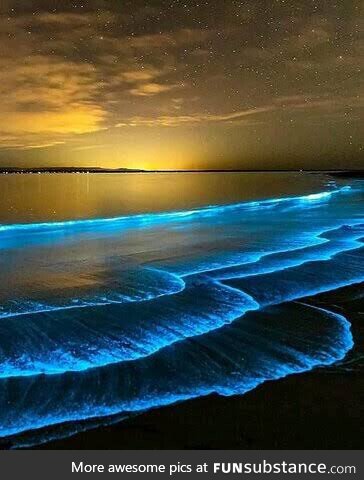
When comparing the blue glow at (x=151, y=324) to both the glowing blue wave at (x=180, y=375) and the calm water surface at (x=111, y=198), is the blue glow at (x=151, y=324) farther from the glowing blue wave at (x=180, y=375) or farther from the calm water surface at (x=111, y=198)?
the calm water surface at (x=111, y=198)

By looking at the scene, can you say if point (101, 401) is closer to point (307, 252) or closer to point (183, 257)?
point (183, 257)

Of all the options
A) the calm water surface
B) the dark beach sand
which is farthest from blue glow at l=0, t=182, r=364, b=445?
the calm water surface

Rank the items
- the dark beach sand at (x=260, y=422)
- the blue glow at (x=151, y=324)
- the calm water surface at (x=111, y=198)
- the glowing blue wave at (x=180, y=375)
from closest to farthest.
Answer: the dark beach sand at (x=260, y=422) < the glowing blue wave at (x=180, y=375) < the blue glow at (x=151, y=324) < the calm water surface at (x=111, y=198)

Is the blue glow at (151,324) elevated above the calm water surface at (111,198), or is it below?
below

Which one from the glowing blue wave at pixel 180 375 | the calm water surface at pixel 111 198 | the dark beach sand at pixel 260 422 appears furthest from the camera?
the calm water surface at pixel 111 198

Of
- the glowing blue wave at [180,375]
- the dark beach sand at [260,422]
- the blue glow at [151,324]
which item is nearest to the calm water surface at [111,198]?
the blue glow at [151,324]

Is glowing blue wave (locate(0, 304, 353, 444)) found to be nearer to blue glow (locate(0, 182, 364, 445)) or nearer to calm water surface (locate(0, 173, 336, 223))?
blue glow (locate(0, 182, 364, 445))

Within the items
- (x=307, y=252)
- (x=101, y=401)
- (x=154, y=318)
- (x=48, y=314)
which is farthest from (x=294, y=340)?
(x=307, y=252)

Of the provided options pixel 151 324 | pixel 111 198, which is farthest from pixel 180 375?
pixel 111 198
